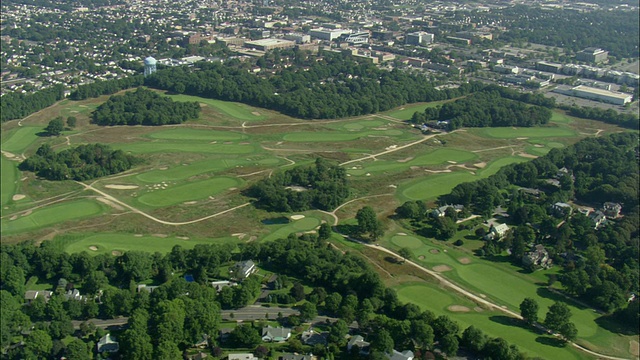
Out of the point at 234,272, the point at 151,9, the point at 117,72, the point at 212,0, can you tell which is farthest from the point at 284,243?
the point at 212,0

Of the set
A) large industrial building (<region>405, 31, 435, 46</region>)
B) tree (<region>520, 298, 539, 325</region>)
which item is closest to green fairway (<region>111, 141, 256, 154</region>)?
tree (<region>520, 298, 539, 325</region>)

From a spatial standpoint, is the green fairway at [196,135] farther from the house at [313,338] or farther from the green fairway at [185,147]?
the house at [313,338]

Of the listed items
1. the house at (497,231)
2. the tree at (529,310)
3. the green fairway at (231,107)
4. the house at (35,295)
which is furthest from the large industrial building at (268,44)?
the tree at (529,310)

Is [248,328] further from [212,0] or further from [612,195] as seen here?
[212,0]

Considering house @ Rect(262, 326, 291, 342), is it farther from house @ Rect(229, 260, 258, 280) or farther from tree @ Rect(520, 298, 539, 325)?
tree @ Rect(520, 298, 539, 325)

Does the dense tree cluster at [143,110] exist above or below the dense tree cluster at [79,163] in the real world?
above

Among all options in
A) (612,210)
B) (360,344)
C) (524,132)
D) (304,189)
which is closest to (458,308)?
(360,344)
